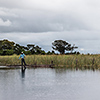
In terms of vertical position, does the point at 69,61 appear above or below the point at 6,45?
below

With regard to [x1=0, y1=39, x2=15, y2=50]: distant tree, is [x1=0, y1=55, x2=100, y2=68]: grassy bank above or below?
below

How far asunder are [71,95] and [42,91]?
1.84 m

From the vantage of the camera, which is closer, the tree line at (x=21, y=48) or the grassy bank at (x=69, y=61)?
the grassy bank at (x=69, y=61)

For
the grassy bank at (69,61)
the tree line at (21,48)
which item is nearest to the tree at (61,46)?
the tree line at (21,48)

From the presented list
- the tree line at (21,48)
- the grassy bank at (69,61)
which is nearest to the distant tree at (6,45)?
the tree line at (21,48)

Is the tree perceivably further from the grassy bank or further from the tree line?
the grassy bank

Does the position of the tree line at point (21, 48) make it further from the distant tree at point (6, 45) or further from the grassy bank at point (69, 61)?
the grassy bank at point (69, 61)

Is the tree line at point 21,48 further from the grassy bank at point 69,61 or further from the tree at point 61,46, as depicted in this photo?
the grassy bank at point 69,61

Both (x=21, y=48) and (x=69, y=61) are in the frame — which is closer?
(x=69, y=61)

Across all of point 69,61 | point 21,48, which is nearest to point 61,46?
point 21,48

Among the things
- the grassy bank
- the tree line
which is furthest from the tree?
the grassy bank

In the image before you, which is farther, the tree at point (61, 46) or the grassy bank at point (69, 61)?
the tree at point (61, 46)

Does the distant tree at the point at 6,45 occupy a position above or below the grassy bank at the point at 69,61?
above

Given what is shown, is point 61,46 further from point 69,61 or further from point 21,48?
point 69,61
